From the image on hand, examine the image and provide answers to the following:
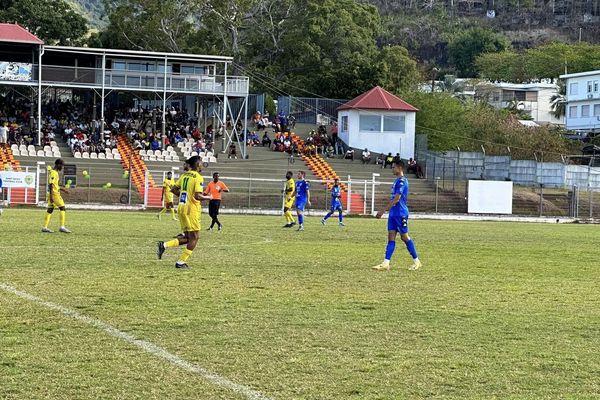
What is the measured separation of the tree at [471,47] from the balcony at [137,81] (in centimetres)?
10457

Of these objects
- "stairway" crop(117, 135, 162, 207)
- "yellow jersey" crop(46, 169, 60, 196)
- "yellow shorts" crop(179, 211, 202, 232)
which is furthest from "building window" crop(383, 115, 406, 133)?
"yellow shorts" crop(179, 211, 202, 232)

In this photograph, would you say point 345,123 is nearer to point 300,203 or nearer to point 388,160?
point 388,160

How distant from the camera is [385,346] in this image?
10.4m

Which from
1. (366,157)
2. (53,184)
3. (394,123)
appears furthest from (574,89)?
(53,184)

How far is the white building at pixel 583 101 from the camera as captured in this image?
102m

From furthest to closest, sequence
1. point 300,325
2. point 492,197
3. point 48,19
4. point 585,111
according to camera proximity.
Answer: point 585,111
point 48,19
point 492,197
point 300,325

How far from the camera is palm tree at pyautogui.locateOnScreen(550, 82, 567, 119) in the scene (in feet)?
406

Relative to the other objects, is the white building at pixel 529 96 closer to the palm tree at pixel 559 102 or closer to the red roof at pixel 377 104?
the palm tree at pixel 559 102

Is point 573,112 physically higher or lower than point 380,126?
higher

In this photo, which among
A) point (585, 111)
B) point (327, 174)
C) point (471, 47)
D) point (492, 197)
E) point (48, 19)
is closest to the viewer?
point (492, 197)

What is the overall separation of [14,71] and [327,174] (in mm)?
19034

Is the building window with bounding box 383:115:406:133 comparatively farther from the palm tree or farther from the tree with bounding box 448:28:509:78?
the tree with bounding box 448:28:509:78

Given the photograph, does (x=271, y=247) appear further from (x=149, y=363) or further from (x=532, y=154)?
(x=532, y=154)

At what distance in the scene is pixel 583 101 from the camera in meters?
104
